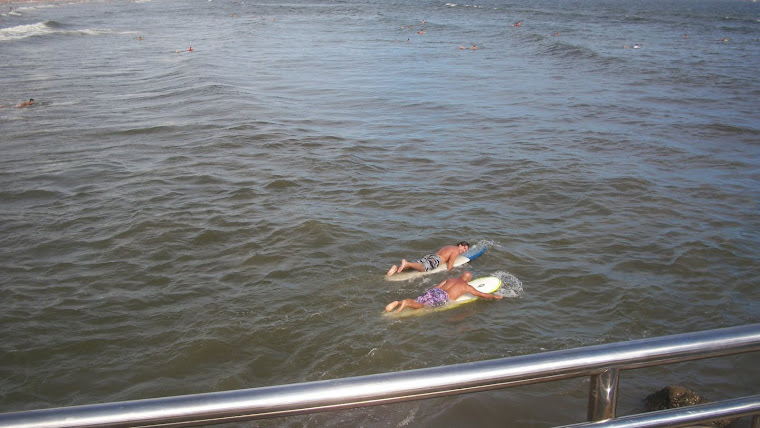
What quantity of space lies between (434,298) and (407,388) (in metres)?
5.79

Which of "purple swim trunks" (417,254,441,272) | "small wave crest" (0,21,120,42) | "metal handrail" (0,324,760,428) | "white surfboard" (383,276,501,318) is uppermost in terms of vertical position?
"metal handrail" (0,324,760,428)

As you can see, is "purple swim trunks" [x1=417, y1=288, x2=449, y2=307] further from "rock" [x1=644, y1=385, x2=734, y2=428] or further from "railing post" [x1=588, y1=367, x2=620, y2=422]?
"railing post" [x1=588, y1=367, x2=620, y2=422]

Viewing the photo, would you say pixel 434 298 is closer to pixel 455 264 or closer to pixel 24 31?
pixel 455 264

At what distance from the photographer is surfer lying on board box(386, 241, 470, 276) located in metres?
7.65

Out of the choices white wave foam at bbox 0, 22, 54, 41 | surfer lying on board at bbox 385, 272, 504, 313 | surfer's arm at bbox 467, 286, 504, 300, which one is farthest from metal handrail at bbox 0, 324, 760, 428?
white wave foam at bbox 0, 22, 54, 41

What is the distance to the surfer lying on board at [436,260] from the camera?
7652 mm

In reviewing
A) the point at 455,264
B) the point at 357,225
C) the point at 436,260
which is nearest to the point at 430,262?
the point at 436,260

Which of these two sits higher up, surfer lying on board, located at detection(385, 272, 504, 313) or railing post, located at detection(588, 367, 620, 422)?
railing post, located at detection(588, 367, 620, 422)

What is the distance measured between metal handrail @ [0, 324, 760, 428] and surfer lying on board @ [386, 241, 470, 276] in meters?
6.08

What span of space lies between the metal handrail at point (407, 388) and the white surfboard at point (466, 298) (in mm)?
5352

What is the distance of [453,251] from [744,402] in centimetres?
640

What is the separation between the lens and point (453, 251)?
7.98 meters

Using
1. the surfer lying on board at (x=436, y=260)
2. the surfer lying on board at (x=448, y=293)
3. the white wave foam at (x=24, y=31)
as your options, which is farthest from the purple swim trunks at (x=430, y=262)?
the white wave foam at (x=24, y=31)

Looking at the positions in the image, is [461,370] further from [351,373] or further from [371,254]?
[371,254]
